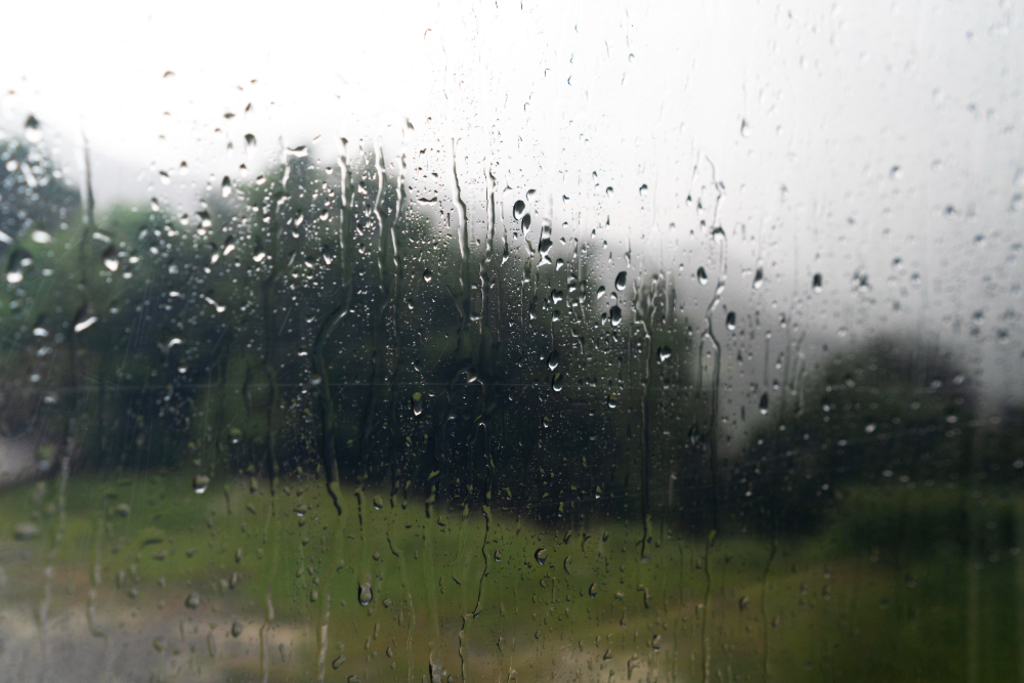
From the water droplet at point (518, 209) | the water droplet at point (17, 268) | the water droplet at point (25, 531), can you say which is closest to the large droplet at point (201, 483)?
the water droplet at point (25, 531)

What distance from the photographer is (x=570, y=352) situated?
1343 mm

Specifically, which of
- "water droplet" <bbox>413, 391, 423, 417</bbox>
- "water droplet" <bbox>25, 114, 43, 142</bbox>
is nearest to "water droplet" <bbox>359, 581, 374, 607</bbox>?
"water droplet" <bbox>413, 391, 423, 417</bbox>

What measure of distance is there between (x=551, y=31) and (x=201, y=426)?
102 cm

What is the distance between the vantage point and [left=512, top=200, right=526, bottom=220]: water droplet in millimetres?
1294

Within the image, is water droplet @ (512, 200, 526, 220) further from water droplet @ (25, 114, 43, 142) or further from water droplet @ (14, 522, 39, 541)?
water droplet @ (14, 522, 39, 541)

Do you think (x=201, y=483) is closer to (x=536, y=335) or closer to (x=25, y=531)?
(x=25, y=531)

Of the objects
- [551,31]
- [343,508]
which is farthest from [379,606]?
[551,31]

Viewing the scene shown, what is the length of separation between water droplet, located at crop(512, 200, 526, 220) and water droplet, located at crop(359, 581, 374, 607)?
712 millimetres

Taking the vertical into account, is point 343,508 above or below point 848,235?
below

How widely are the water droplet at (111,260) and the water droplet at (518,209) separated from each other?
2.38 ft

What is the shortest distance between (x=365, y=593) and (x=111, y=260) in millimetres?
558

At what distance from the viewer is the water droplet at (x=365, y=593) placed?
3.13 ft

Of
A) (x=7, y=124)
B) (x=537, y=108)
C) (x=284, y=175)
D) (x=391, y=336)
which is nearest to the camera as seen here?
(x=7, y=124)

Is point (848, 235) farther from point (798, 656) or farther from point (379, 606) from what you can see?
point (379, 606)
